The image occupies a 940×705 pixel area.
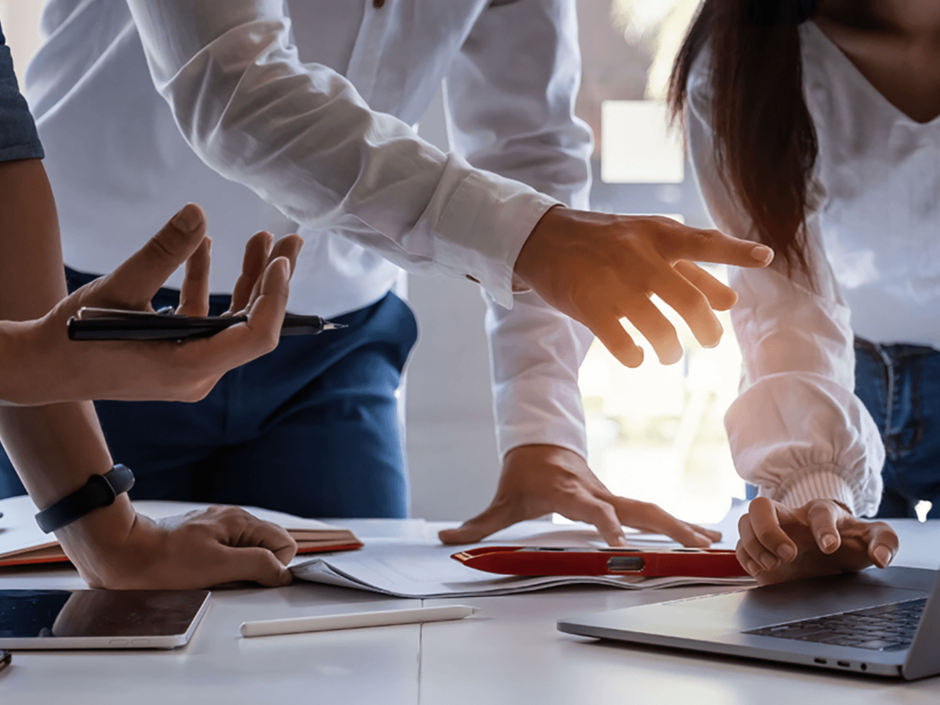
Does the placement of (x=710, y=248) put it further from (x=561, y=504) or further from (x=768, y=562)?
(x=561, y=504)

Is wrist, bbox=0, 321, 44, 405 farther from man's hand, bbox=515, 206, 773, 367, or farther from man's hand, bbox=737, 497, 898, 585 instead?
man's hand, bbox=737, 497, 898, 585

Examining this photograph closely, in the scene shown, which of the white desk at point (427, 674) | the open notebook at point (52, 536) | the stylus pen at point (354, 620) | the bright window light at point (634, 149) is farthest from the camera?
the bright window light at point (634, 149)

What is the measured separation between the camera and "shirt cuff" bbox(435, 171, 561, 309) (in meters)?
0.70

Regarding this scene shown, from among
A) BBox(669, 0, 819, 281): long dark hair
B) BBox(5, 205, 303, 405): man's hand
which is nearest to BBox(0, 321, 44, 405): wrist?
BBox(5, 205, 303, 405): man's hand

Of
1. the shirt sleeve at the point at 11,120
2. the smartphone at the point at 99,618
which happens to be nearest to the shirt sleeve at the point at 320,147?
the shirt sleeve at the point at 11,120

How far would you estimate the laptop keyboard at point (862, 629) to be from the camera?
1.62ft

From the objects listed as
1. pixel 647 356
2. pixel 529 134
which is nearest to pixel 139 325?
pixel 529 134

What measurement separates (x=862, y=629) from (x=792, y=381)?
0.55 m

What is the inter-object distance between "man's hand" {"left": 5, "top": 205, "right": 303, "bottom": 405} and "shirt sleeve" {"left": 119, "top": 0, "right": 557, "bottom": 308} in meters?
0.17

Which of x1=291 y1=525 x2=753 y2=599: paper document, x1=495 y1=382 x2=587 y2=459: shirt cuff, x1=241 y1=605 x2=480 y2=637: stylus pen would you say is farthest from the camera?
x1=495 y1=382 x2=587 y2=459: shirt cuff

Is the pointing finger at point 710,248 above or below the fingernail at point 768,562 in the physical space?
above

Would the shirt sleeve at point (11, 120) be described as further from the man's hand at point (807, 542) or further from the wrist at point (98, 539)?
the man's hand at point (807, 542)

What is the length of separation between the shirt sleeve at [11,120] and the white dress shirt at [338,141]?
0.38 feet

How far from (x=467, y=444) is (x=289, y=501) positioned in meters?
1.13
